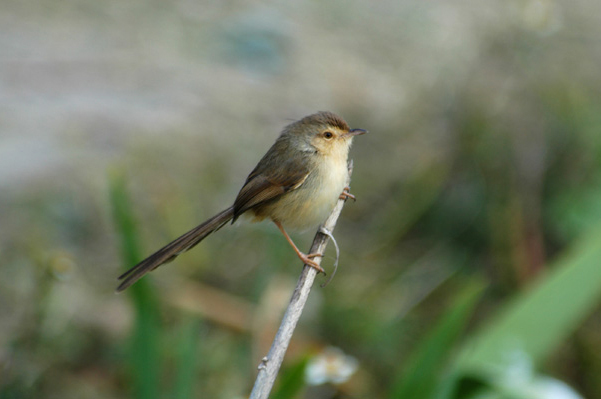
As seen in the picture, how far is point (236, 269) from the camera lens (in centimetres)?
358

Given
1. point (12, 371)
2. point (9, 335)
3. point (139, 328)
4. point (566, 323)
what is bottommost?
point (9, 335)

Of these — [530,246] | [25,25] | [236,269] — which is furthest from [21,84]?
[530,246]

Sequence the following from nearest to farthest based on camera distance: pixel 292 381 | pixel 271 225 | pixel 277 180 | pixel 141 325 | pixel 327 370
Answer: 1. pixel 292 381
2. pixel 141 325
3. pixel 327 370
4. pixel 277 180
5. pixel 271 225

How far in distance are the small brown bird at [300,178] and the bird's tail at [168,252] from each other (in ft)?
0.08

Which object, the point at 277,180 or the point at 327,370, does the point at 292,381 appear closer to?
the point at 327,370

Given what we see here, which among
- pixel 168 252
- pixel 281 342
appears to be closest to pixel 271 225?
pixel 168 252

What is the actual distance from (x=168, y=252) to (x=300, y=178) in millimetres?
587

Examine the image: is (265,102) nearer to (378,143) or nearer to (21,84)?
(378,143)

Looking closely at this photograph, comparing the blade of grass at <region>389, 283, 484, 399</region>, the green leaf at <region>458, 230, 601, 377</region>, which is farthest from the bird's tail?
the green leaf at <region>458, 230, 601, 377</region>

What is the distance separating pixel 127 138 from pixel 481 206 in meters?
2.16

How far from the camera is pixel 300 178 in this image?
7.62 ft

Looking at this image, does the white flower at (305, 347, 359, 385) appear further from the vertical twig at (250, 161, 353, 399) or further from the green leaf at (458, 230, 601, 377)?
the vertical twig at (250, 161, 353, 399)

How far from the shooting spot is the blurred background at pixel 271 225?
7.35 feet

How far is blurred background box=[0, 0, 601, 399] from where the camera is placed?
2.24 meters
